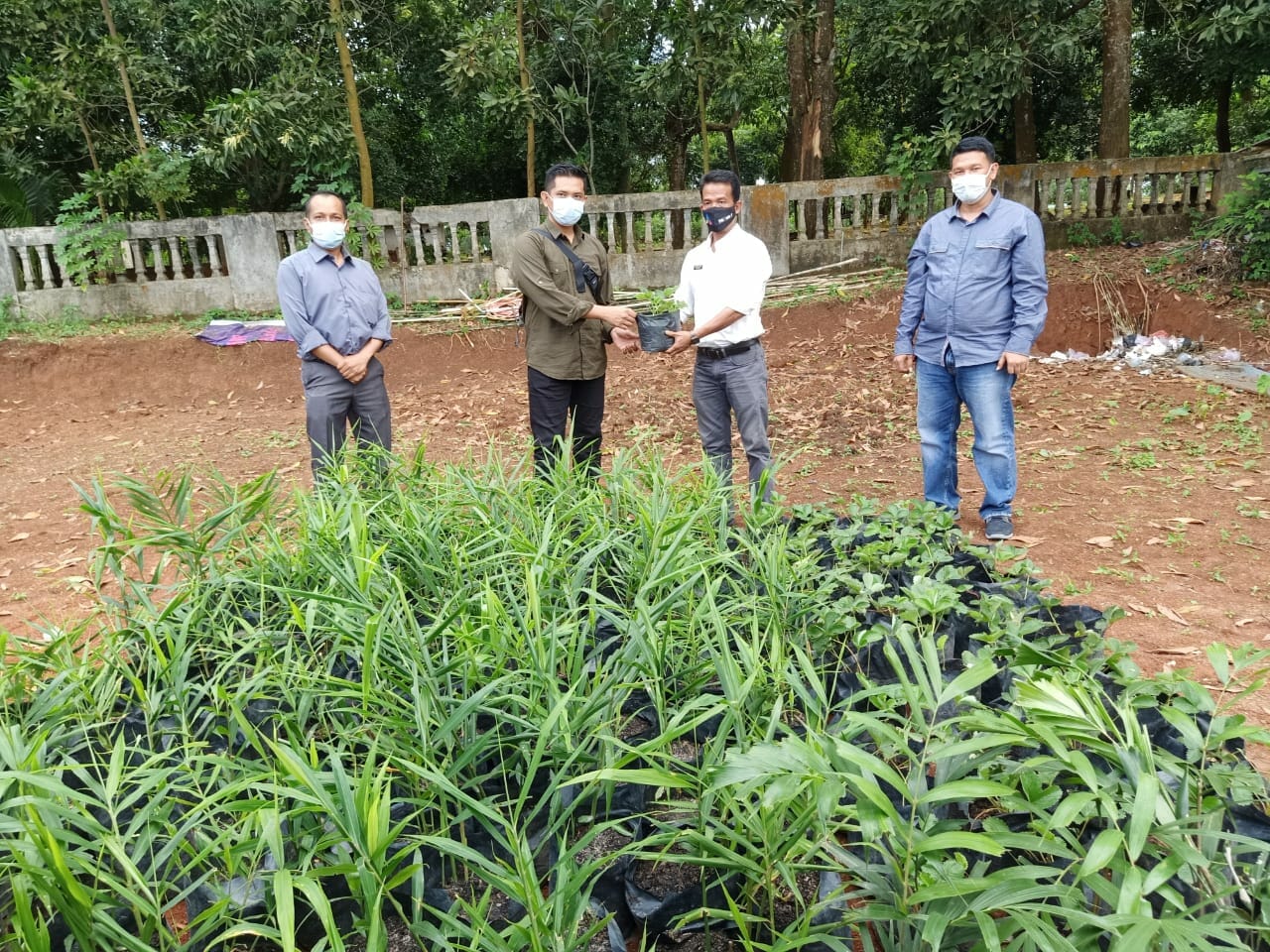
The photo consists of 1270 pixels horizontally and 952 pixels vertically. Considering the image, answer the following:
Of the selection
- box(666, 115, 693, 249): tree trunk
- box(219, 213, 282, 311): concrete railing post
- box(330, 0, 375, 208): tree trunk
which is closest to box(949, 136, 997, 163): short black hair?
box(330, 0, 375, 208): tree trunk

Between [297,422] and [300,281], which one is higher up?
[300,281]

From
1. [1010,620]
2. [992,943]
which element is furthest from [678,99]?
[992,943]

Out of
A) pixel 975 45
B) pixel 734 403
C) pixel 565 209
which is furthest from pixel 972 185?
pixel 975 45

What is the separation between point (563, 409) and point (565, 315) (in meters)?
0.50

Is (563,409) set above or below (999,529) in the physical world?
above

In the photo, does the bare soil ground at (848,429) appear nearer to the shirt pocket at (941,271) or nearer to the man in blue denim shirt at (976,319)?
the man in blue denim shirt at (976,319)

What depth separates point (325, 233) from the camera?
4027 millimetres

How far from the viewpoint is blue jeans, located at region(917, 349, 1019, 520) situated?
3.88 meters

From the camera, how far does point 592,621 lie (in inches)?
85.0

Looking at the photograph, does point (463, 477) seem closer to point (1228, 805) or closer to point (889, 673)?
point (889, 673)

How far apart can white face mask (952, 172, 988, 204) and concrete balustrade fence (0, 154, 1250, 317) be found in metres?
6.01

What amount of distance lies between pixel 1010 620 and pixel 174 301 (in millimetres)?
10036

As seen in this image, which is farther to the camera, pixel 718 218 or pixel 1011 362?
pixel 718 218

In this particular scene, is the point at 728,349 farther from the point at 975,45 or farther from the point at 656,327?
the point at 975,45
